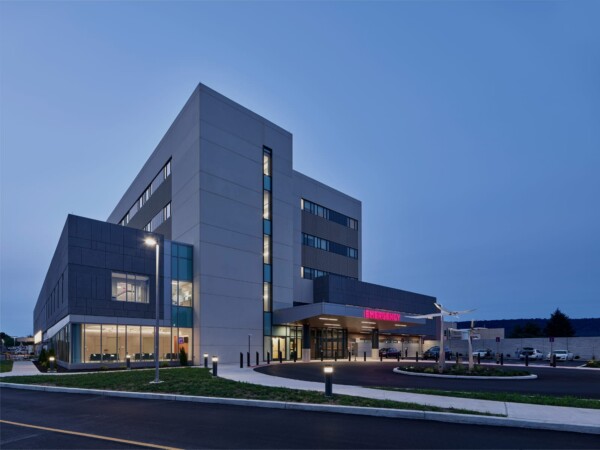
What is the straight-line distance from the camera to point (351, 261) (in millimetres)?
65500

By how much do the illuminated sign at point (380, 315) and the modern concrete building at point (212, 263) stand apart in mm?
128

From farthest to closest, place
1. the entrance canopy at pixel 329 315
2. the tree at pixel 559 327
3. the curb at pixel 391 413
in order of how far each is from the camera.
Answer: the tree at pixel 559 327 < the entrance canopy at pixel 329 315 < the curb at pixel 391 413

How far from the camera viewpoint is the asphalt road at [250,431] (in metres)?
9.63

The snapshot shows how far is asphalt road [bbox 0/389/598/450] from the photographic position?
9.63 m

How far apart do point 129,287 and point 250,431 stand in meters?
30.3

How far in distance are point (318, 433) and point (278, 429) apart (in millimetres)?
986

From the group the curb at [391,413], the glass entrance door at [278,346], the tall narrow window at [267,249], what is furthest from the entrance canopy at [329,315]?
the curb at [391,413]

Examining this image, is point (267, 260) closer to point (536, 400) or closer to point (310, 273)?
point (310, 273)

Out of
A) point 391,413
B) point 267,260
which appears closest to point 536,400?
point 391,413

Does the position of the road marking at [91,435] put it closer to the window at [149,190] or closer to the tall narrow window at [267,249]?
the tall narrow window at [267,249]

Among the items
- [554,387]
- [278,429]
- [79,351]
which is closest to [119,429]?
[278,429]

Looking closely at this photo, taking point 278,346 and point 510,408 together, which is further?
point 278,346

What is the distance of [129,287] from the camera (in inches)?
1519

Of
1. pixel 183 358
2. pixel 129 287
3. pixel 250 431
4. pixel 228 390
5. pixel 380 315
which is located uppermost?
pixel 129 287
